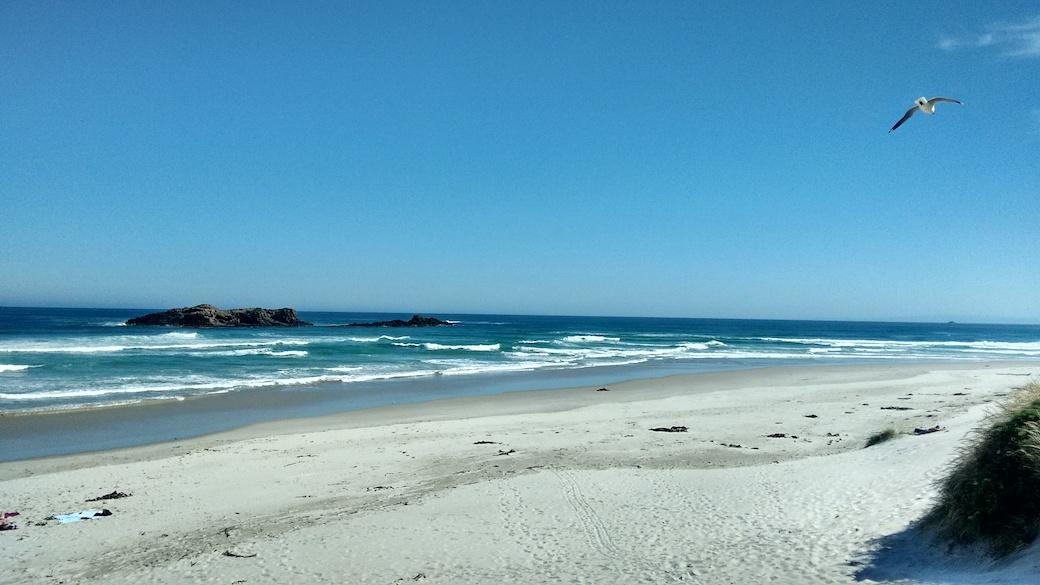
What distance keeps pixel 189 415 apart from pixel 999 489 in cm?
1583

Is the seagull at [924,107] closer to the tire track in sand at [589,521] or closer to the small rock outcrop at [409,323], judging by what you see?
the tire track in sand at [589,521]

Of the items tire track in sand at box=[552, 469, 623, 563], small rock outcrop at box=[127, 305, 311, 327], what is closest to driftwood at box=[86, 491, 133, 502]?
tire track in sand at box=[552, 469, 623, 563]

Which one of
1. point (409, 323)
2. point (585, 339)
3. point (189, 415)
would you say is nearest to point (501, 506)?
point (189, 415)

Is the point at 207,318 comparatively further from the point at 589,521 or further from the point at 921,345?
the point at 589,521

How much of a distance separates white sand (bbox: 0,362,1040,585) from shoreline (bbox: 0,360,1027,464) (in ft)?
4.03

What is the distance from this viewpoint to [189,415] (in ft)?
51.8

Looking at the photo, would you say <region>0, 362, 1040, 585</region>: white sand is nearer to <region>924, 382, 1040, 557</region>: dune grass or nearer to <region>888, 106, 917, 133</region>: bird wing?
<region>924, 382, 1040, 557</region>: dune grass

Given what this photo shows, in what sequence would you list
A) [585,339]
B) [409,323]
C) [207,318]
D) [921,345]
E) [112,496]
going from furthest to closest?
[409,323]
[207,318]
[921,345]
[585,339]
[112,496]

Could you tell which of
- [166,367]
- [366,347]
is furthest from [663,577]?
[366,347]

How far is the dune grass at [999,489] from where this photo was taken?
197 inches

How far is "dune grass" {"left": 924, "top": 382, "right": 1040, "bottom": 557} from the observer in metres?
4.99

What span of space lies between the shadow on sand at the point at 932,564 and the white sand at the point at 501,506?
21 millimetres

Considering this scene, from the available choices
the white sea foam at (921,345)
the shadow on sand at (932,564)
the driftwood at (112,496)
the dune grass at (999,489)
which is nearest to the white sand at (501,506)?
the shadow on sand at (932,564)

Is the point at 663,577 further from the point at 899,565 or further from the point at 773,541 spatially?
the point at 899,565
